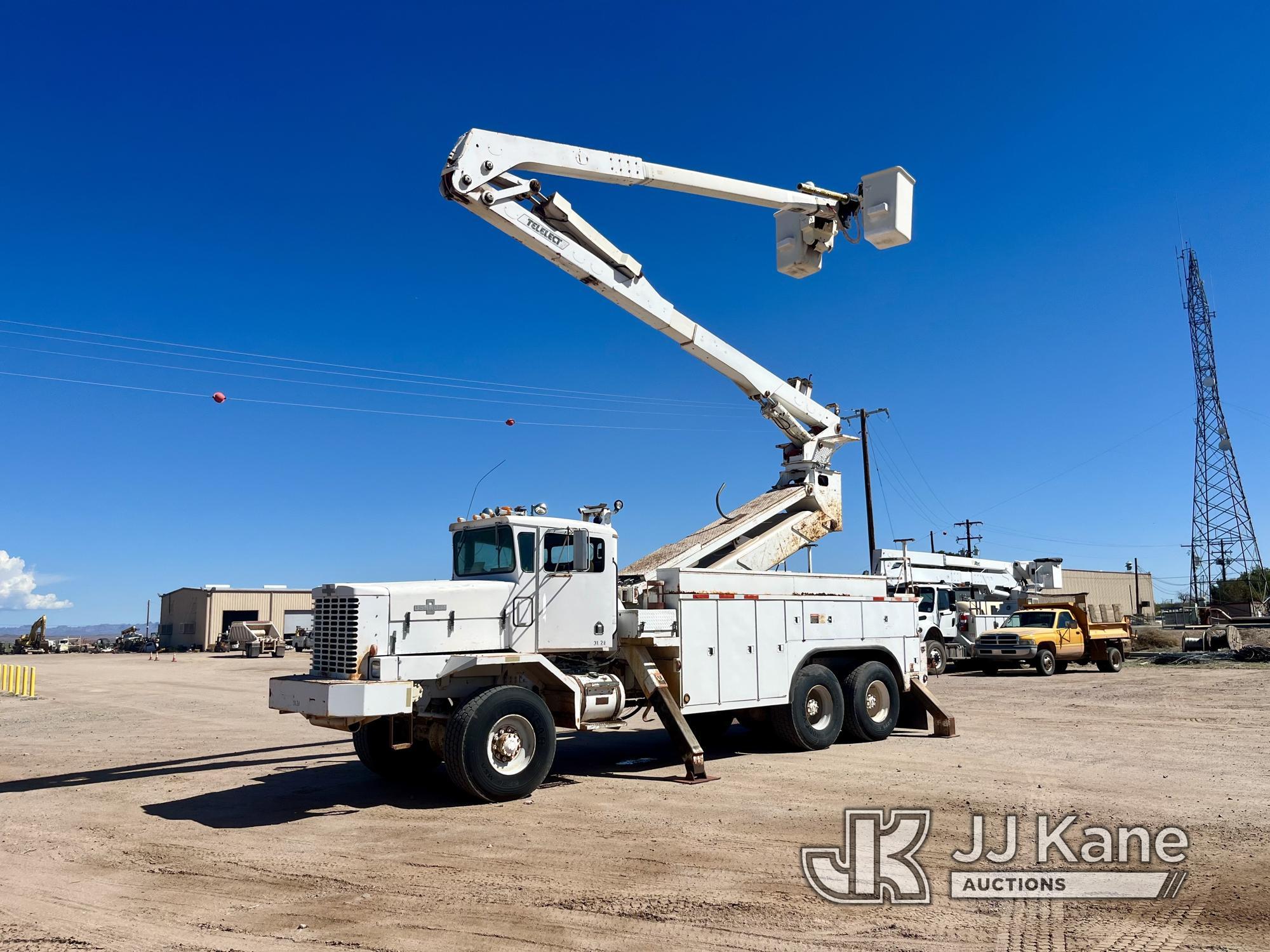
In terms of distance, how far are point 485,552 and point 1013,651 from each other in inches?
818

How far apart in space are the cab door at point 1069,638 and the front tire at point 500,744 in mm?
22294

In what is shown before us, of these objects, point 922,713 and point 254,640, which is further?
point 254,640

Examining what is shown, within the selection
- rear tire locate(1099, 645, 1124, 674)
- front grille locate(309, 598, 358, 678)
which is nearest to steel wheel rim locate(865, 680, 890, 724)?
front grille locate(309, 598, 358, 678)

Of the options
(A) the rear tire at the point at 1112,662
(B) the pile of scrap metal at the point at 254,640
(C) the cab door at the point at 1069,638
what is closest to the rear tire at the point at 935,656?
(C) the cab door at the point at 1069,638

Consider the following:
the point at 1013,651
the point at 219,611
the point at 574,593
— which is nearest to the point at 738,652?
the point at 574,593

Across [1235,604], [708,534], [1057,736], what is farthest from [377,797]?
[1235,604]

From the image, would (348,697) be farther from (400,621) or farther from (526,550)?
(526,550)

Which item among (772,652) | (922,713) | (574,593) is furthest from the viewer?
(922,713)

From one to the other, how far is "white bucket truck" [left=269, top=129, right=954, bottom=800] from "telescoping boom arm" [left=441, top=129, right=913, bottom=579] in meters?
0.03

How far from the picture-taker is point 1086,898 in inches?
242

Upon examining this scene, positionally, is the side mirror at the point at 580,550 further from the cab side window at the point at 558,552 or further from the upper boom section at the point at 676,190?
the upper boom section at the point at 676,190

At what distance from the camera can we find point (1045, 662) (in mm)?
27109

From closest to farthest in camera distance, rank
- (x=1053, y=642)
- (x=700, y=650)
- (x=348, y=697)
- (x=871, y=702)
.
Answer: (x=348, y=697) < (x=700, y=650) < (x=871, y=702) < (x=1053, y=642)

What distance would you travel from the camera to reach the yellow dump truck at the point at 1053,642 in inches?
1059
